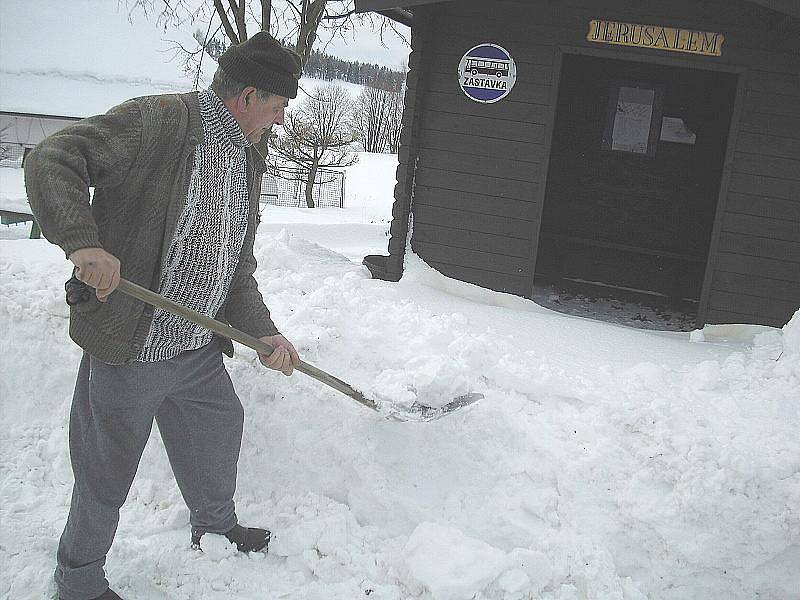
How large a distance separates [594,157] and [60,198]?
333 inches

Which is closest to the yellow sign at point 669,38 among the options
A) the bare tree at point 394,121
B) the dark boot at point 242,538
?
the dark boot at point 242,538

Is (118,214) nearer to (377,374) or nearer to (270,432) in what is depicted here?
(270,432)

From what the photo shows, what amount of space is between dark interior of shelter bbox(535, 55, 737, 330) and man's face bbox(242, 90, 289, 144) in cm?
669

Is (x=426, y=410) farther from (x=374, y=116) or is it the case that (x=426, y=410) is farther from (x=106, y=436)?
(x=374, y=116)

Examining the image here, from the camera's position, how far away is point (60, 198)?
88.9 inches

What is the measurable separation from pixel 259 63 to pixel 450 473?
216 cm

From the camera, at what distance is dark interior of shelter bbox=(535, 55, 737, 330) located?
29.8 feet

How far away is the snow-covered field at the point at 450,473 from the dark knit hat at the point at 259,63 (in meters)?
1.83

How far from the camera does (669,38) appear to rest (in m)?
6.10

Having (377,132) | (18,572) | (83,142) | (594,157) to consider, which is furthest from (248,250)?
(377,132)

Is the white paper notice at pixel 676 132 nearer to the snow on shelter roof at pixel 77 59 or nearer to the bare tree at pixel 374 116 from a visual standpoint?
the snow on shelter roof at pixel 77 59

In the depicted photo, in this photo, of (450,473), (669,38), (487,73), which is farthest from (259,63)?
(669,38)

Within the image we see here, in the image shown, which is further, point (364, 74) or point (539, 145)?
point (364, 74)

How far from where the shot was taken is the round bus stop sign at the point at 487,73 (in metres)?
6.55
